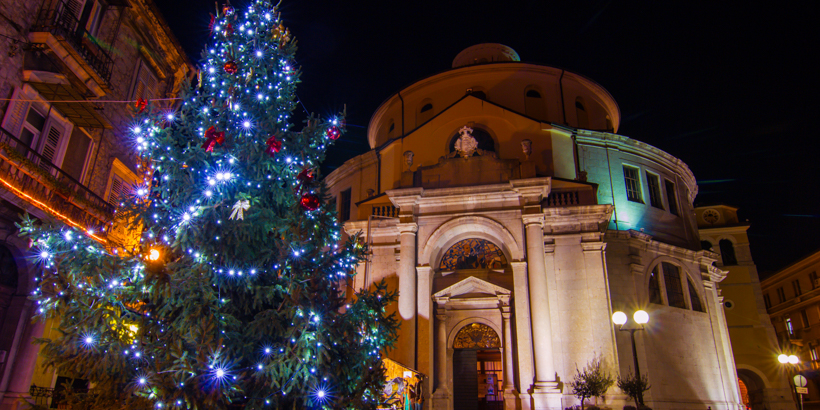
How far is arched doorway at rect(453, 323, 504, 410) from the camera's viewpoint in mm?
19000

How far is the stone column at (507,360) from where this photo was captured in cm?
1638

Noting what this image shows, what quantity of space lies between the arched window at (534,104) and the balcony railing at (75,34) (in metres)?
18.6

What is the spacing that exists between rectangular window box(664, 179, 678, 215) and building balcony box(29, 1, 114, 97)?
25815 millimetres

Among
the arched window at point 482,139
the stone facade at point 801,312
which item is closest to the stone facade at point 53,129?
the arched window at point 482,139

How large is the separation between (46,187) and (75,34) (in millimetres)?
4834

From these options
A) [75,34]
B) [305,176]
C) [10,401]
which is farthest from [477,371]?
[75,34]

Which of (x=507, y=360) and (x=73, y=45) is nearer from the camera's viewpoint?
(x=73, y=45)

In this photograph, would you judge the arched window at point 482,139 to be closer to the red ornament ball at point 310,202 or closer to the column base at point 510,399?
the column base at point 510,399

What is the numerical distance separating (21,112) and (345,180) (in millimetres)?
16495

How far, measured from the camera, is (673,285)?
23.7 meters

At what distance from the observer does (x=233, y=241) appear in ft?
24.4

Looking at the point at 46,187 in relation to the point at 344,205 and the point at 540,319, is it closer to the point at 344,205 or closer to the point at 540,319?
the point at 540,319

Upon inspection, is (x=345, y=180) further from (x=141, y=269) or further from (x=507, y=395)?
(x=141, y=269)

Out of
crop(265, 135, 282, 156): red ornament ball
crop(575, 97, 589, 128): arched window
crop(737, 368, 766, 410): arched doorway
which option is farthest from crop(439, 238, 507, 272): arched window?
crop(737, 368, 766, 410): arched doorway
